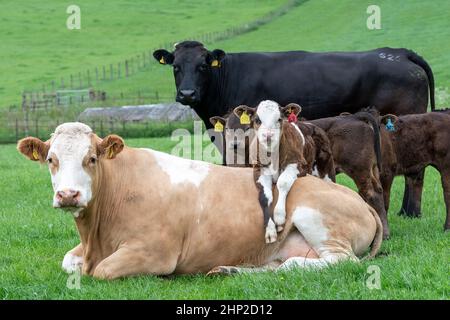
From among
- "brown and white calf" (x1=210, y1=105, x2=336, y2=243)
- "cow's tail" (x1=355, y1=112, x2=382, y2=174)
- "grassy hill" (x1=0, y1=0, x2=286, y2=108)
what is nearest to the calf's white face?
"brown and white calf" (x1=210, y1=105, x2=336, y2=243)

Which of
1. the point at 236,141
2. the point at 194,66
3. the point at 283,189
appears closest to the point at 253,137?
the point at 283,189

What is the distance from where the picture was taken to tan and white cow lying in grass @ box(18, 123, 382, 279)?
747 centimetres

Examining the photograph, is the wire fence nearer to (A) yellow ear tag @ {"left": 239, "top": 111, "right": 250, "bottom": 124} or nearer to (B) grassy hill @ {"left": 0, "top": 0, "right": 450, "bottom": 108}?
(B) grassy hill @ {"left": 0, "top": 0, "right": 450, "bottom": 108}

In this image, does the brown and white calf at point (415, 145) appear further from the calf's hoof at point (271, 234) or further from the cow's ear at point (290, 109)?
the calf's hoof at point (271, 234)

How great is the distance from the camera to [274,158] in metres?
8.24

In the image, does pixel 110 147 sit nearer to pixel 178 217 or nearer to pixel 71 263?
pixel 178 217

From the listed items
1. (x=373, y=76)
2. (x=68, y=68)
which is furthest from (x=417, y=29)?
(x=373, y=76)

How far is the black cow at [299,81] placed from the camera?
1235 centimetres

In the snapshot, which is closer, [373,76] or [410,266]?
[410,266]

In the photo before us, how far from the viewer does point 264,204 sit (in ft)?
26.1

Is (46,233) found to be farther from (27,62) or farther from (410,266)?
(27,62)

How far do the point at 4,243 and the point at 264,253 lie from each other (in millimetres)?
3231

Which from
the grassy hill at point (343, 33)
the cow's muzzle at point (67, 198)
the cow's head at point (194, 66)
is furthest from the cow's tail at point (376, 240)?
the grassy hill at point (343, 33)

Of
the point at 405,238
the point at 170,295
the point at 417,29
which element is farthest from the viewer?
the point at 417,29
